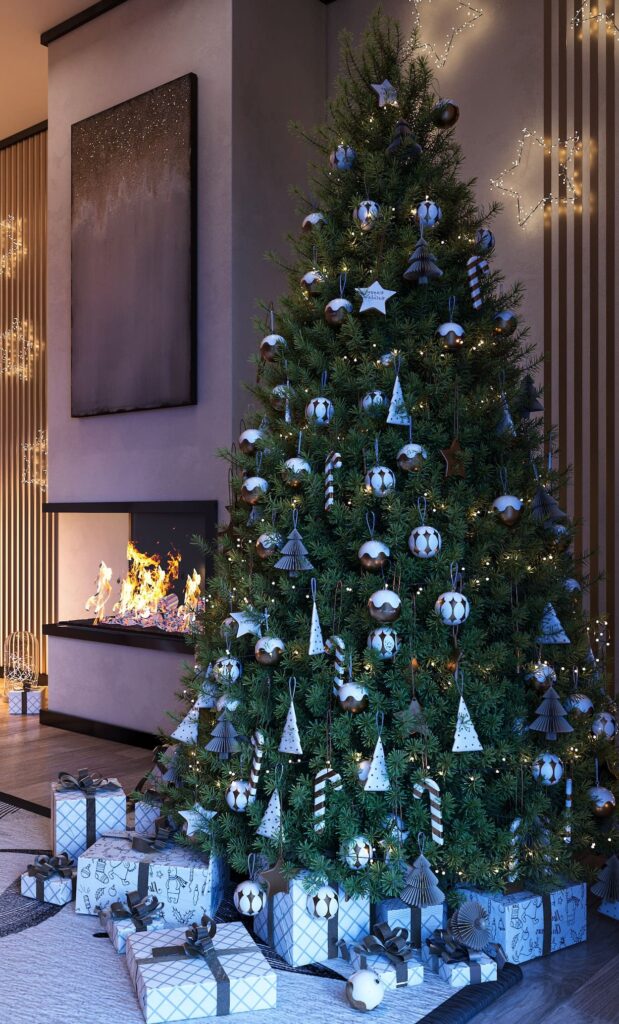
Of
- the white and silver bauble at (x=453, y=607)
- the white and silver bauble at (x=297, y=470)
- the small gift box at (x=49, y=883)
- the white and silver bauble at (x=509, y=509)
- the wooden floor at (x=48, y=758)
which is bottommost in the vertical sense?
the wooden floor at (x=48, y=758)

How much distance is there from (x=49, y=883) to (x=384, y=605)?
120 centimetres

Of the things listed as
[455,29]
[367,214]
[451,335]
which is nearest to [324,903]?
[451,335]

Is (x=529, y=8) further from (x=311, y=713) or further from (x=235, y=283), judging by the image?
(x=311, y=713)

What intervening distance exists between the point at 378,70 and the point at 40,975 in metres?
2.40

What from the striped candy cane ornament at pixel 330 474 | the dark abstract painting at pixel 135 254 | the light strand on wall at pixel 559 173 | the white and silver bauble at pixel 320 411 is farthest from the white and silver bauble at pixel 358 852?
the light strand on wall at pixel 559 173

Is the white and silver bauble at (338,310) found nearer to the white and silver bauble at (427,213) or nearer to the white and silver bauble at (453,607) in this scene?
the white and silver bauble at (427,213)

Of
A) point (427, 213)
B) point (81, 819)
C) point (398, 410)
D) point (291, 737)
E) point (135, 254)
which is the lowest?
point (81, 819)

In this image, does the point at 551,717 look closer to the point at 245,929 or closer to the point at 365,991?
the point at 365,991

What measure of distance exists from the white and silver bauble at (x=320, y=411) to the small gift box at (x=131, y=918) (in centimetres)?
123

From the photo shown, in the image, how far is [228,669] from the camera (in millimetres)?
2139

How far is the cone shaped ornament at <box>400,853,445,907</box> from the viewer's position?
1915 mm

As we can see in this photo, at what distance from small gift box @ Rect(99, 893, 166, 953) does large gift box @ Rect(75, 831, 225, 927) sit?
4 cm

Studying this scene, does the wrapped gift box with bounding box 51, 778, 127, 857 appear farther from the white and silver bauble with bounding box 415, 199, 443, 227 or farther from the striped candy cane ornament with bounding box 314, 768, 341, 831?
the white and silver bauble with bounding box 415, 199, 443, 227

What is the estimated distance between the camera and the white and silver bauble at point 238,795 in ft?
6.72
